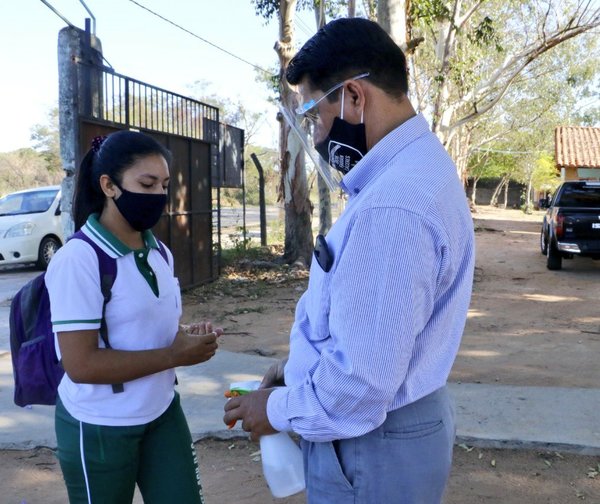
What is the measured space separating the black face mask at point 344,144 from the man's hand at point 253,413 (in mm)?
607

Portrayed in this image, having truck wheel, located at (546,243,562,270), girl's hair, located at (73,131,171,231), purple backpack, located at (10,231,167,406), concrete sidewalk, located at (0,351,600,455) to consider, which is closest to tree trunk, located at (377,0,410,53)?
concrete sidewalk, located at (0,351,600,455)

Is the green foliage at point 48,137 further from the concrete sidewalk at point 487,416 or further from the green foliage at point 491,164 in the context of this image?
the concrete sidewalk at point 487,416

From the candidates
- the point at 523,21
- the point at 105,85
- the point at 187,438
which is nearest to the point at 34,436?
the point at 187,438

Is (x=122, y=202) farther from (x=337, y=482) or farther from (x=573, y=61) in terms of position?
(x=573, y=61)

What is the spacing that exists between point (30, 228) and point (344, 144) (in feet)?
40.8

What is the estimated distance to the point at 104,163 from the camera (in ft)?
7.27

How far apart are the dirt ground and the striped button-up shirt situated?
2.48m

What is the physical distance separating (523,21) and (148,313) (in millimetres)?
21779

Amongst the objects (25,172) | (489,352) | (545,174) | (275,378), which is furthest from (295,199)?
(25,172)

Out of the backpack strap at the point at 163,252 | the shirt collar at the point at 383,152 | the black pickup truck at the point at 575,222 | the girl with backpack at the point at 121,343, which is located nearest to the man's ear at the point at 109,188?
the girl with backpack at the point at 121,343

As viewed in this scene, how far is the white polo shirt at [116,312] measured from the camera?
2.00 metres

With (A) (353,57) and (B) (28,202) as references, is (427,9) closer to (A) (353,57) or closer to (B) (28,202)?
(B) (28,202)

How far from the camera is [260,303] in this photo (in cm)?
1012

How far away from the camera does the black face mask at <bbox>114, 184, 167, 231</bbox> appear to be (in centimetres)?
222
